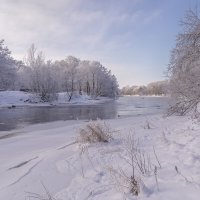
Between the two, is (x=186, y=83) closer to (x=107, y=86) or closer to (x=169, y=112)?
(x=169, y=112)

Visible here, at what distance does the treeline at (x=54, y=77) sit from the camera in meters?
49.1

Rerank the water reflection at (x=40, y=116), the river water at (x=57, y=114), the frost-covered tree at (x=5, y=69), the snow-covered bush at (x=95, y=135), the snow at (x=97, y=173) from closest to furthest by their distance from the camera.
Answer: the snow at (x=97, y=173)
the snow-covered bush at (x=95, y=135)
the water reflection at (x=40, y=116)
the river water at (x=57, y=114)
the frost-covered tree at (x=5, y=69)

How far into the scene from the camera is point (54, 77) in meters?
65.7

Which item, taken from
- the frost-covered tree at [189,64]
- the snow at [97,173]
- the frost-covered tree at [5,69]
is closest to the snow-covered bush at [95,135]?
the snow at [97,173]

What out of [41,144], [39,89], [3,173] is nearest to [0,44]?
[39,89]

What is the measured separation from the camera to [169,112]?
483 inches

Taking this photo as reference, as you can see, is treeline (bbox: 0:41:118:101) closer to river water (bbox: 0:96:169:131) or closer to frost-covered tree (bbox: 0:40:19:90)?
frost-covered tree (bbox: 0:40:19:90)

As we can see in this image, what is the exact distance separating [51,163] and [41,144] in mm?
3870

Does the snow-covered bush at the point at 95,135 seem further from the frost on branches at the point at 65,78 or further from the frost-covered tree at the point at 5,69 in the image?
the frost on branches at the point at 65,78

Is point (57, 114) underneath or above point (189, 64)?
underneath

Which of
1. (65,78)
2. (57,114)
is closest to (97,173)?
(57,114)

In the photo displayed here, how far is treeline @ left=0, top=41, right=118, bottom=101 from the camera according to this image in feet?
161

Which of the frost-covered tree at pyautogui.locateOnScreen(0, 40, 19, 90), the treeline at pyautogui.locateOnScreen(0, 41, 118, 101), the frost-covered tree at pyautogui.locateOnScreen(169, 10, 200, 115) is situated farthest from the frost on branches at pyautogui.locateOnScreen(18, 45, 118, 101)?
the frost-covered tree at pyautogui.locateOnScreen(169, 10, 200, 115)

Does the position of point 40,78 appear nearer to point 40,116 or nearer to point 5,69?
point 5,69
